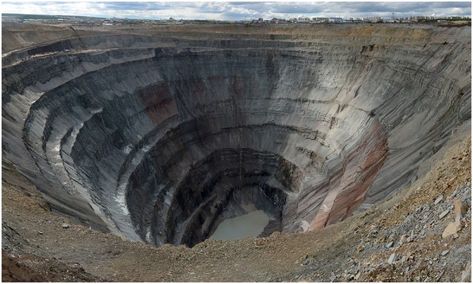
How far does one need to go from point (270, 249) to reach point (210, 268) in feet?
9.58

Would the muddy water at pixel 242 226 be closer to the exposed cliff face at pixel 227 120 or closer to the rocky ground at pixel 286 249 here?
the exposed cliff face at pixel 227 120

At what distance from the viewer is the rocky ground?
1203cm

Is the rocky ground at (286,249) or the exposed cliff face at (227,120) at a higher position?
the exposed cliff face at (227,120)

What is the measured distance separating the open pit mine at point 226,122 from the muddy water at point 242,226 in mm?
255

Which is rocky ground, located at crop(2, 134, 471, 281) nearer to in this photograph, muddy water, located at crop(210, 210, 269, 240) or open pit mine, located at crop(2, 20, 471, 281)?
open pit mine, located at crop(2, 20, 471, 281)

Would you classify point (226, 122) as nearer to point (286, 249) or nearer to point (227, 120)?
point (227, 120)

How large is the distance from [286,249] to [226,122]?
34.2 meters

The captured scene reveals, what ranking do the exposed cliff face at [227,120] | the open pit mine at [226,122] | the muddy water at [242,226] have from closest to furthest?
1. the open pit mine at [226,122]
2. the exposed cliff face at [227,120]
3. the muddy water at [242,226]

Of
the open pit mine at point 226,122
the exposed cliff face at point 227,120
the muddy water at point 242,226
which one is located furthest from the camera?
the muddy water at point 242,226

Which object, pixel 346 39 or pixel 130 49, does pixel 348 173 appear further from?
pixel 130 49

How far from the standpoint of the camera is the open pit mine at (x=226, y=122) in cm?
2967

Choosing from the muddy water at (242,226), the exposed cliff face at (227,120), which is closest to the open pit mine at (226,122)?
the exposed cliff face at (227,120)

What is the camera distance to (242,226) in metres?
44.2

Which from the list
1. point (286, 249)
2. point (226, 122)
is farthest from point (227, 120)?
point (286, 249)
